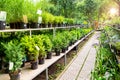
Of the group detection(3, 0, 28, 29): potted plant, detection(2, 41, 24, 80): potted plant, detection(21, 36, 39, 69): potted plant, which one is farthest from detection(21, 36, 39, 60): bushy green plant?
detection(2, 41, 24, 80): potted plant

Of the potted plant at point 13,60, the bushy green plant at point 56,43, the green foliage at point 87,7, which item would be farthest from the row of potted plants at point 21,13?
the green foliage at point 87,7

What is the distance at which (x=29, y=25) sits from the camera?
4395 mm

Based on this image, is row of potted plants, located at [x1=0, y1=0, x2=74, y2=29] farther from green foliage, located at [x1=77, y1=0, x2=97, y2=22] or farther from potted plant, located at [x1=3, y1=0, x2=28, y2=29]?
green foliage, located at [x1=77, y1=0, x2=97, y2=22]

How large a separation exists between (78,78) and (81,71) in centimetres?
60

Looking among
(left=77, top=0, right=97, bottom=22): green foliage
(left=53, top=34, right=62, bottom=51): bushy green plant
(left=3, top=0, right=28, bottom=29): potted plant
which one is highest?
(left=77, top=0, right=97, bottom=22): green foliage

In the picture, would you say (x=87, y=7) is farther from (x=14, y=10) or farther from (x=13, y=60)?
(x=13, y=60)

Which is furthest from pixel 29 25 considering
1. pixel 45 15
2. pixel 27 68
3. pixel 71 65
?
pixel 71 65

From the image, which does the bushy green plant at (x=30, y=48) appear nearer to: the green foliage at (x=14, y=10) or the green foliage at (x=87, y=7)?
the green foliage at (x=14, y=10)

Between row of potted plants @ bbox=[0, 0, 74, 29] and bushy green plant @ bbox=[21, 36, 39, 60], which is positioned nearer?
bushy green plant @ bbox=[21, 36, 39, 60]

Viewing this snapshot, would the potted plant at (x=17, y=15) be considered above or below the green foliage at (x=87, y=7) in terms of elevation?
below

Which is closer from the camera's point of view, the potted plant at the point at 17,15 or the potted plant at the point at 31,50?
the potted plant at the point at 31,50

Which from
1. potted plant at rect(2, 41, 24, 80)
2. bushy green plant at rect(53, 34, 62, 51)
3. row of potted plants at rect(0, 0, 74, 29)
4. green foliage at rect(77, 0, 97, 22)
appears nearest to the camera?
potted plant at rect(2, 41, 24, 80)

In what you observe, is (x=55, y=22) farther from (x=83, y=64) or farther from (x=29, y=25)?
(x=29, y=25)

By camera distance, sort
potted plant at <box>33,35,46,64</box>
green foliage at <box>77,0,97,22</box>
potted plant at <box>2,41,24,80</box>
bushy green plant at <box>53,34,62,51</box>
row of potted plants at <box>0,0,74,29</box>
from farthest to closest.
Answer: green foliage at <box>77,0,97,22</box>
bushy green plant at <box>53,34,62,51</box>
potted plant at <box>33,35,46,64</box>
row of potted plants at <box>0,0,74,29</box>
potted plant at <box>2,41,24,80</box>
